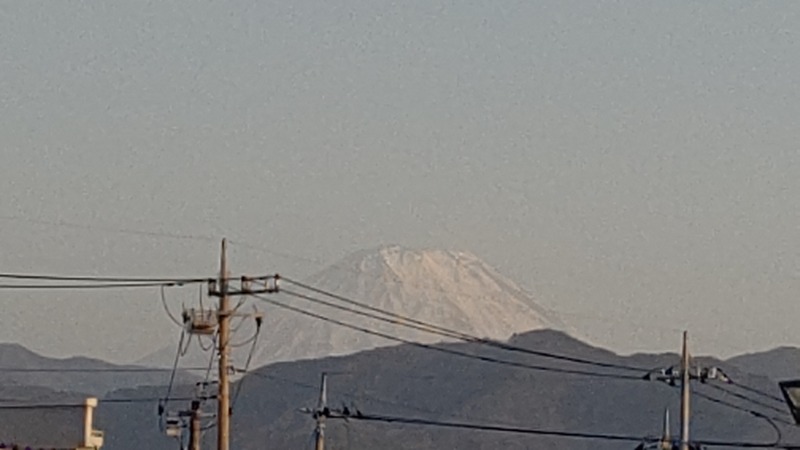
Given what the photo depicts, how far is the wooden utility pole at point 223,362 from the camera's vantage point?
65469 millimetres

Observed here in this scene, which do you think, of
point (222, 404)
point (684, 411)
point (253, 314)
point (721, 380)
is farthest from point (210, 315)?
point (721, 380)

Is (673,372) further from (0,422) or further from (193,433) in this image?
(0,422)

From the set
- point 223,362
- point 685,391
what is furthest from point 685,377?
point 223,362

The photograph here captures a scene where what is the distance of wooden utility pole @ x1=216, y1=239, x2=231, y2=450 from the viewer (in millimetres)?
65469

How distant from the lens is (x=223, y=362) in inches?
2677

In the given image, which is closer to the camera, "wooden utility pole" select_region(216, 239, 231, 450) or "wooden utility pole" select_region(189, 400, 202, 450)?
"wooden utility pole" select_region(216, 239, 231, 450)

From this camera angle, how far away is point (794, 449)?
244 feet

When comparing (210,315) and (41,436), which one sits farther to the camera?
(41,436)

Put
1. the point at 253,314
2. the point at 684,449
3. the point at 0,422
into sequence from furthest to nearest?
the point at 0,422, the point at 684,449, the point at 253,314

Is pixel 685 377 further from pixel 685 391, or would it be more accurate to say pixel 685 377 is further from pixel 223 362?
pixel 223 362

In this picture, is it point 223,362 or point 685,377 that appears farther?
point 685,377

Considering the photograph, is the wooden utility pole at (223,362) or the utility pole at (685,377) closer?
the wooden utility pole at (223,362)

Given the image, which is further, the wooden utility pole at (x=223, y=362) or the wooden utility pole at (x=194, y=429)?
the wooden utility pole at (x=194, y=429)

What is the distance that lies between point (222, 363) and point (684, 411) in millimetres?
23253
